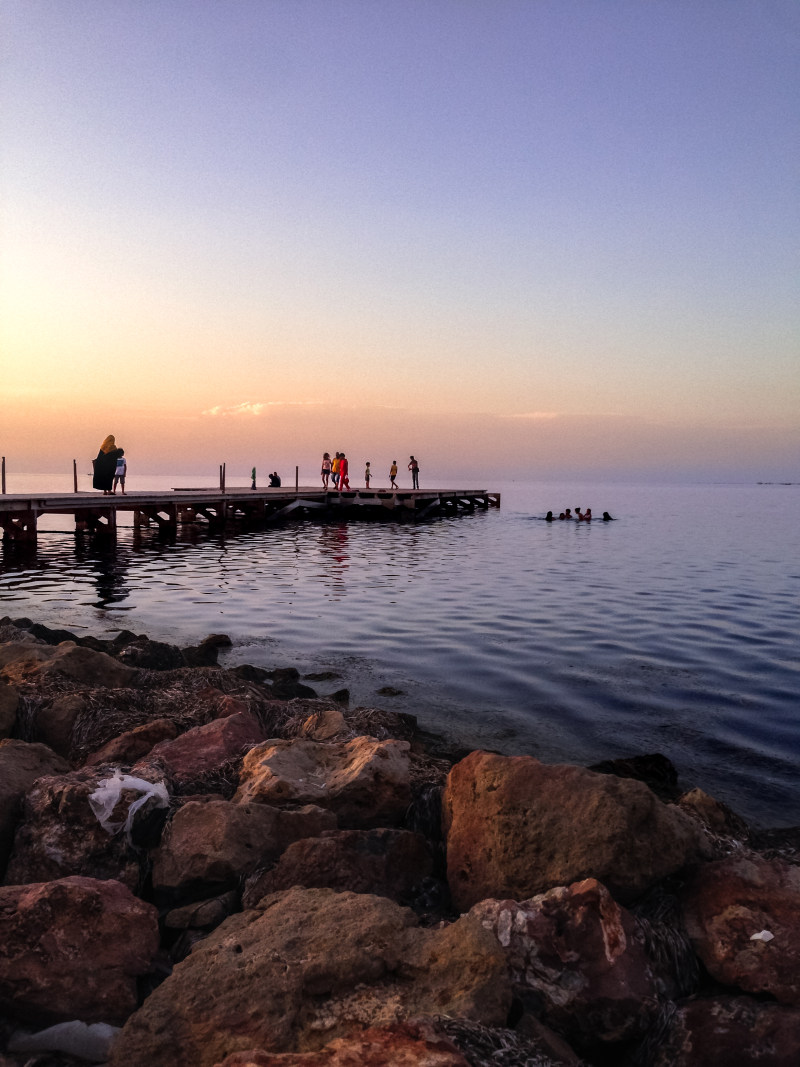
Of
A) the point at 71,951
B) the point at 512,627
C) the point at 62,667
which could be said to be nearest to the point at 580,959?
the point at 71,951

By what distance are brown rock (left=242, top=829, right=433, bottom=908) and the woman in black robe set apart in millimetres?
25664

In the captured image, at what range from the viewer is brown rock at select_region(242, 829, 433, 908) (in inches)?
→ 165

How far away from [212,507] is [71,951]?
3630 cm

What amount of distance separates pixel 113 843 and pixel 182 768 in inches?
48.3

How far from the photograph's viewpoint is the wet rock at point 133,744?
6254mm

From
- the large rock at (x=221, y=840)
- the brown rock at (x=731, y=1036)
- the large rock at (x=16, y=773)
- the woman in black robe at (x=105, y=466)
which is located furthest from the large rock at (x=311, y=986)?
the woman in black robe at (x=105, y=466)

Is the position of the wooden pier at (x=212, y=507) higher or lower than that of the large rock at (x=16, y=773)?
higher

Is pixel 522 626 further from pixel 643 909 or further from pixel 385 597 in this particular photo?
pixel 643 909

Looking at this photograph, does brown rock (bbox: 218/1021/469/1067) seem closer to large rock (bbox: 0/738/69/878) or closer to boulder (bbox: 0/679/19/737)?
large rock (bbox: 0/738/69/878)

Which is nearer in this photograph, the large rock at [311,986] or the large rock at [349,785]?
the large rock at [311,986]

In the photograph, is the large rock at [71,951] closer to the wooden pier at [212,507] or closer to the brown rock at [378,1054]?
the brown rock at [378,1054]

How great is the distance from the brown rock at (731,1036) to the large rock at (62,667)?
663cm

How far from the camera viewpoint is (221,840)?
436 cm

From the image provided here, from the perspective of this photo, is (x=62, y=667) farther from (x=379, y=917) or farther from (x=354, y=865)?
(x=379, y=917)
